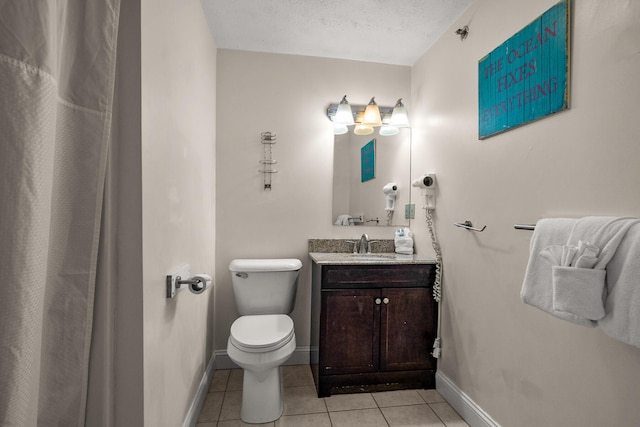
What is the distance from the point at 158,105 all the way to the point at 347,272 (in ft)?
4.66

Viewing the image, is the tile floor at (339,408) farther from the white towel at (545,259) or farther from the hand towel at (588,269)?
the hand towel at (588,269)

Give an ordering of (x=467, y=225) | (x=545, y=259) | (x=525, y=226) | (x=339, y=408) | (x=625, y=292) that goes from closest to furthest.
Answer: (x=625, y=292)
(x=545, y=259)
(x=525, y=226)
(x=467, y=225)
(x=339, y=408)

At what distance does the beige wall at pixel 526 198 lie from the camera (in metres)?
1.03

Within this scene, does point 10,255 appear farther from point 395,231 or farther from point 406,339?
point 395,231

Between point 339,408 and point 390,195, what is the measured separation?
1.58 m

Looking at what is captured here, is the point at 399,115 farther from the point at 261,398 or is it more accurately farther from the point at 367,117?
the point at 261,398

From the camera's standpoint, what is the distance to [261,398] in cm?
175

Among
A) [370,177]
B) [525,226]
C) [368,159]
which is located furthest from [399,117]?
[525,226]

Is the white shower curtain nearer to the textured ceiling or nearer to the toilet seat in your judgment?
the toilet seat

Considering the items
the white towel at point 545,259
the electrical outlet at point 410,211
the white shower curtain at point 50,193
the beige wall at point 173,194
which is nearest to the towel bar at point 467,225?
the white towel at point 545,259

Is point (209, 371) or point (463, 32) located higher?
point (463, 32)

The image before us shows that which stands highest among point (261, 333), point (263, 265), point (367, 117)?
point (367, 117)

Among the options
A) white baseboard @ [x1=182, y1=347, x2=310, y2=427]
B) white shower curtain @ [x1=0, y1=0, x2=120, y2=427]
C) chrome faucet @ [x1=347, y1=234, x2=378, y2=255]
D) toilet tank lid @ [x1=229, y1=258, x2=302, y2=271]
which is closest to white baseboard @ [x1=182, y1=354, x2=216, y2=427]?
white baseboard @ [x1=182, y1=347, x2=310, y2=427]

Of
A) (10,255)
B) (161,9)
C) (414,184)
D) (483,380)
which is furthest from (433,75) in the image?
(10,255)
